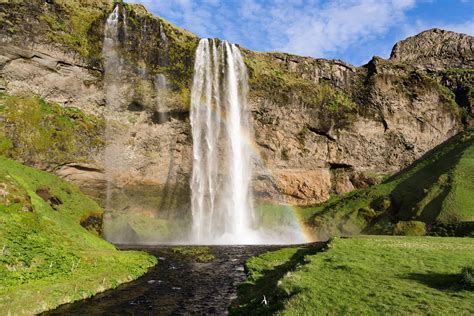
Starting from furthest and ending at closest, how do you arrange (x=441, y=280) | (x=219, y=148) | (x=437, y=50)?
1. (x=437, y=50)
2. (x=219, y=148)
3. (x=441, y=280)

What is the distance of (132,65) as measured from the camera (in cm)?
7075

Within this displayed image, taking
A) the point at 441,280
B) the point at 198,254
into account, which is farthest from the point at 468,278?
the point at 198,254

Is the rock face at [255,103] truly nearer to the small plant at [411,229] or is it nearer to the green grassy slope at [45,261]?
the green grassy slope at [45,261]

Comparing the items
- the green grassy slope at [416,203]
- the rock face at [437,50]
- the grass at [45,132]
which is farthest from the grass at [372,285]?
the rock face at [437,50]

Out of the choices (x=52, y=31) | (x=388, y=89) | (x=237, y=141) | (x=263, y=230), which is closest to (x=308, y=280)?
(x=263, y=230)

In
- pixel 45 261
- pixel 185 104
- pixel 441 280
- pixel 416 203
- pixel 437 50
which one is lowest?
pixel 45 261

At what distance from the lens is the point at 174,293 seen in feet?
81.5

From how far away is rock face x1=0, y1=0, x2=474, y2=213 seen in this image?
66000 mm

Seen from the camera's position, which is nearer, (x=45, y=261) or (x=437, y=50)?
(x=45, y=261)

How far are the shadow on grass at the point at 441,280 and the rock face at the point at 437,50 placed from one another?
117099 mm

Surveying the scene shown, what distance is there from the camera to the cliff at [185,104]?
216 ft

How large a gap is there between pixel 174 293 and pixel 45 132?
47389 mm

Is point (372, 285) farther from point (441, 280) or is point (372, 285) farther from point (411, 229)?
point (411, 229)

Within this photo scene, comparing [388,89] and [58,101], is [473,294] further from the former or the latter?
[388,89]
